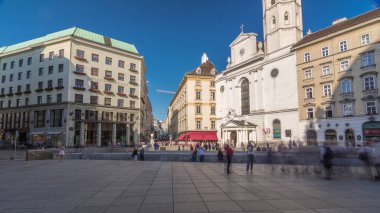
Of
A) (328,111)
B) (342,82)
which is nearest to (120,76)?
(328,111)

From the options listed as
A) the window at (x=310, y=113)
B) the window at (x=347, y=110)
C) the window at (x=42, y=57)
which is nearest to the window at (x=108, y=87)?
the window at (x=42, y=57)

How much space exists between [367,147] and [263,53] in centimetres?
4017

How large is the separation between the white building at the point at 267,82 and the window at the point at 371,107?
418 inches

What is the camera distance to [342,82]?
34.7 meters

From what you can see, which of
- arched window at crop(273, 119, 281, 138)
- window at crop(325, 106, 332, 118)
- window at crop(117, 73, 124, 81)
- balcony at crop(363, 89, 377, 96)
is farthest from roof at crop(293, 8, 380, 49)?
window at crop(117, 73, 124, 81)

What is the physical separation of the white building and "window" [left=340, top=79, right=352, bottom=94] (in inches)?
305

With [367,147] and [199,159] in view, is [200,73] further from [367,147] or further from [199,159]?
[367,147]

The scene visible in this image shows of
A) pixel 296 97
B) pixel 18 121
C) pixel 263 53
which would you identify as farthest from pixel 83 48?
pixel 296 97

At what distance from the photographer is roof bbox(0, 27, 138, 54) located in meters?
50.7

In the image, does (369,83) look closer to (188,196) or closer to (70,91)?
(188,196)

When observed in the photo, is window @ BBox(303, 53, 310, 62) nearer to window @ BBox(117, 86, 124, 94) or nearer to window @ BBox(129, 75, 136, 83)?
window @ BBox(129, 75, 136, 83)

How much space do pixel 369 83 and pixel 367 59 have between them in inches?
128

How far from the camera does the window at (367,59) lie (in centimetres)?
3186

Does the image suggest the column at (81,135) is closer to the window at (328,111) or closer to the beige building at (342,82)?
the beige building at (342,82)
